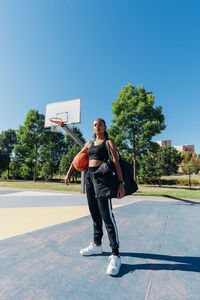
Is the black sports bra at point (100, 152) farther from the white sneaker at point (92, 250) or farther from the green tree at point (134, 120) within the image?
the green tree at point (134, 120)

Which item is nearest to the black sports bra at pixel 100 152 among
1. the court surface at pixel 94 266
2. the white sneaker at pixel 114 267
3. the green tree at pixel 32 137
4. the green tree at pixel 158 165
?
the white sneaker at pixel 114 267

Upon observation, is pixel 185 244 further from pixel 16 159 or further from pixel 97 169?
pixel 16 159

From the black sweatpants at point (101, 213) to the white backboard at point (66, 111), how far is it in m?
10.4

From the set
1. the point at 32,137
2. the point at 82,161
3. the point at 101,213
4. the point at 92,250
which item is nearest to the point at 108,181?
the point at 101,213

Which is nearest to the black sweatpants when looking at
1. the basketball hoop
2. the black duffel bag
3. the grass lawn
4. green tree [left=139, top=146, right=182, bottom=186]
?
the black duffel bag

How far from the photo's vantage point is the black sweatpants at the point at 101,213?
6.68ft

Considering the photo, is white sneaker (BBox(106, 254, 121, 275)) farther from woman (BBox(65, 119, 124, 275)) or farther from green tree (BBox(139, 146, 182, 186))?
green tree (BBox(139, 146, 182, 186))

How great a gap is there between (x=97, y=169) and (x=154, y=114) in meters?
19.0

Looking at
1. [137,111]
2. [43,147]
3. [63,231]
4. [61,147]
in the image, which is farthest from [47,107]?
[61,147]

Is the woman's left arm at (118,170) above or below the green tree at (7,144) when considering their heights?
below

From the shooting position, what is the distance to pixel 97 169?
2.16 metres

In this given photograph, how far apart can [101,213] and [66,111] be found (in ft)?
38.2

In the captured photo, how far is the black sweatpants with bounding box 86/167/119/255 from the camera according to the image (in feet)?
6.68

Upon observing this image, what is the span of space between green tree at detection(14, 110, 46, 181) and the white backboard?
15749 mm
